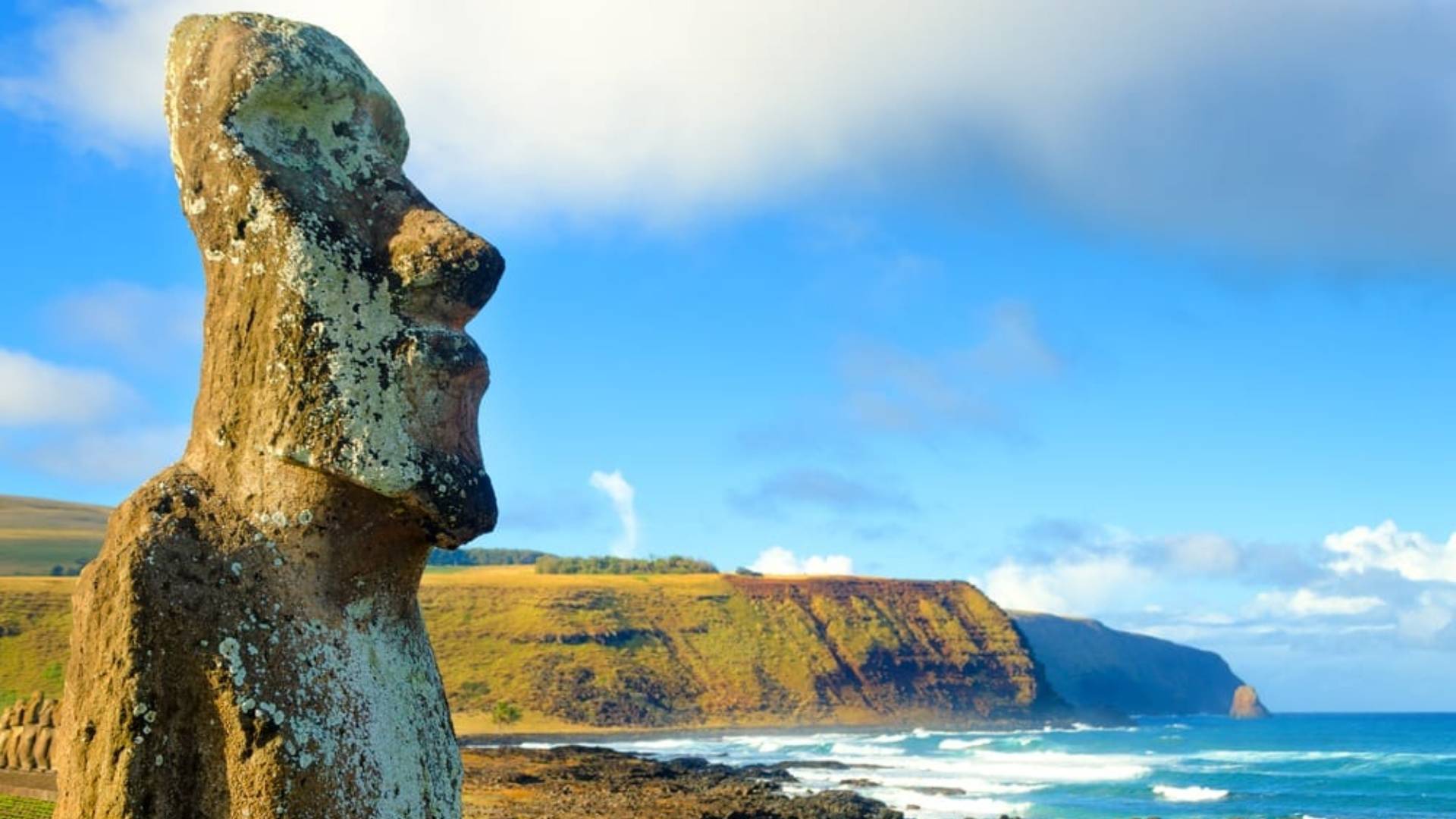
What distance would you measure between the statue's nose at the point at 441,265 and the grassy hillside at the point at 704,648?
66.1m

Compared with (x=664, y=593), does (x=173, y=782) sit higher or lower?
lower

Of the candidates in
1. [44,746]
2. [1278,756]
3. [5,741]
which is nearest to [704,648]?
[1278,756]

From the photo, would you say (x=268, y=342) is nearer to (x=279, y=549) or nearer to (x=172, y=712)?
(x=279, y=549)

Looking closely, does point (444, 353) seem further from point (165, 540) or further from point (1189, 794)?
point (1189, 794)

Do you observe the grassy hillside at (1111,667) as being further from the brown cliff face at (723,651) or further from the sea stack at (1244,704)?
the brown cliff face at (723,651)

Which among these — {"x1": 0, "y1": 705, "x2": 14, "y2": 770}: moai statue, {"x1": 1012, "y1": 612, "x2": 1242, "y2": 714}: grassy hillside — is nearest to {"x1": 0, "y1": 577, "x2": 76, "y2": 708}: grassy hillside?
{"x1": 0, "y1": 705, "x2": 14, "y2": 770}: moai statue

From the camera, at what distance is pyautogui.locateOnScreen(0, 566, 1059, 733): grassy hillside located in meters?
79.8

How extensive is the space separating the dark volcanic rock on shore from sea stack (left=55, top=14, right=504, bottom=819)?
60.0 feet

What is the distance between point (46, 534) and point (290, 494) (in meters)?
116

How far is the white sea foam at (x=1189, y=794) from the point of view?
146 feet

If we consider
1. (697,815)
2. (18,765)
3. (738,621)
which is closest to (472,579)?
(738,621)

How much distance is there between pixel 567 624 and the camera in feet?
295

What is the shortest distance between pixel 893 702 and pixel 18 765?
8562 cm

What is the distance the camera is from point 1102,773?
52.4 meters
